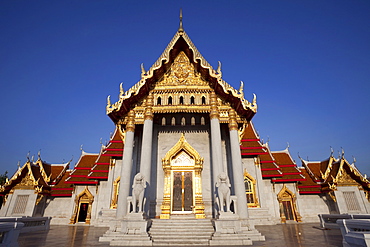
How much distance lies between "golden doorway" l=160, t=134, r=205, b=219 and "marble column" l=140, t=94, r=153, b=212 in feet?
3.51

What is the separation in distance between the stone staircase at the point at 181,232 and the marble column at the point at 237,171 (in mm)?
1386

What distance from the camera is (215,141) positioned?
921 cm

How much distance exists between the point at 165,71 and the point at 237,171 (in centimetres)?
626

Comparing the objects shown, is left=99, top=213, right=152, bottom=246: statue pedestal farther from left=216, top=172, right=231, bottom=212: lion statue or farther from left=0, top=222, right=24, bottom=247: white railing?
left=216, top=172, right=231, bottom=212: lion statue

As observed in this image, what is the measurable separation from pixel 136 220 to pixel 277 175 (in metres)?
11.5

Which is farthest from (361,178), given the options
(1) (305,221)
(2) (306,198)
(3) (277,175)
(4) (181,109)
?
(4) (181,109)

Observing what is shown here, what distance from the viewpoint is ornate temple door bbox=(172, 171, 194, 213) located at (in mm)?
9776

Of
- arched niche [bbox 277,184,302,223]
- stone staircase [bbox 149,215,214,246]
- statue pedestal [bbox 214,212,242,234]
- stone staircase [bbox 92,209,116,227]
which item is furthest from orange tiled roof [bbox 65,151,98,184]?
arched niche [bbox 277,184,302,223]

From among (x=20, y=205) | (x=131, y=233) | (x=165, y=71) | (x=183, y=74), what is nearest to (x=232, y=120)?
(x=183, y=74)

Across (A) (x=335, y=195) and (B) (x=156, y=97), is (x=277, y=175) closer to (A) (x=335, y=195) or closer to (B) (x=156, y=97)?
(A) (x=335, y=195)

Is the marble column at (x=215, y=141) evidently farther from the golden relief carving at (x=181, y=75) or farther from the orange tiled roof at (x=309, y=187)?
the orange tiled roof at (x=309, y=187)

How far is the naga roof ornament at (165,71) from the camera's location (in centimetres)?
970

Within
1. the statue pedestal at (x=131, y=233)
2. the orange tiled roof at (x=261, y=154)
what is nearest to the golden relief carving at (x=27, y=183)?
the statue pedestal at (x=131, y=233)

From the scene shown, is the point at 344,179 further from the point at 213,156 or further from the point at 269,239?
the point at 213,156
